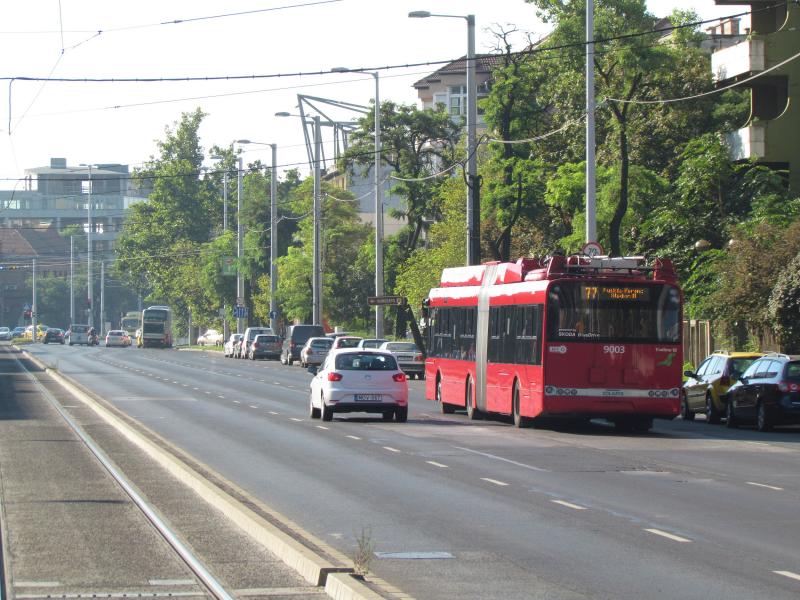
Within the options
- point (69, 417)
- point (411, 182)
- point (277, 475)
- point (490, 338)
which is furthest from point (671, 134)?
point (277, 475)

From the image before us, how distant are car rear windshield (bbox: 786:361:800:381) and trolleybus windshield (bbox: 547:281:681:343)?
2.20 m

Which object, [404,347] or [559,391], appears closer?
[559,391]

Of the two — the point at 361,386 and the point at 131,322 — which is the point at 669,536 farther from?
the point at 131,322

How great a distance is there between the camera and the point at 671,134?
58906 mm

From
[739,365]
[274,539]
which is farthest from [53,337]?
[274,539]

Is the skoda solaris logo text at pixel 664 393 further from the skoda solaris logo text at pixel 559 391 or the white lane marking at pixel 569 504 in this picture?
the white lane marking at pixel 569 504

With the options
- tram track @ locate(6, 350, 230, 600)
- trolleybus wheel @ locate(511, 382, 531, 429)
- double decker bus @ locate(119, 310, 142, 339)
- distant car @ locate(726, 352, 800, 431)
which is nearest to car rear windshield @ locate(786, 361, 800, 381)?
distant car @ locate(726, 352, 800, 431)

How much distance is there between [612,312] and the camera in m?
27.2

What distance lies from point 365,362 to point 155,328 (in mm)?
86675

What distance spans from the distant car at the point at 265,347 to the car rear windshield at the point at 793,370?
186ft

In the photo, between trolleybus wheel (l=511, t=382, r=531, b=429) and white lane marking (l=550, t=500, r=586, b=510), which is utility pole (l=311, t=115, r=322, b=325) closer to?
trolleybus wheel (l=511, t=382, r=531, b=429)

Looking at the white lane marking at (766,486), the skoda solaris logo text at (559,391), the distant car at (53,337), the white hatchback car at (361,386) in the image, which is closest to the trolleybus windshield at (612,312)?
the skoda solaris logo text at (559,391)

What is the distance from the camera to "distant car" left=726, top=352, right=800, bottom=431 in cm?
2742

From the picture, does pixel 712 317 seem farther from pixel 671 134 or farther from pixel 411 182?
pixel 411 182
